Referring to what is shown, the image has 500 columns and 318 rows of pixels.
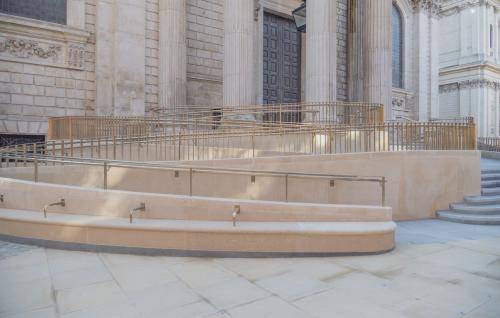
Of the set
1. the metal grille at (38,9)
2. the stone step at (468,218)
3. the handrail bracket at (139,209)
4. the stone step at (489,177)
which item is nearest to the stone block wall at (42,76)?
the metal grille at (38,9)

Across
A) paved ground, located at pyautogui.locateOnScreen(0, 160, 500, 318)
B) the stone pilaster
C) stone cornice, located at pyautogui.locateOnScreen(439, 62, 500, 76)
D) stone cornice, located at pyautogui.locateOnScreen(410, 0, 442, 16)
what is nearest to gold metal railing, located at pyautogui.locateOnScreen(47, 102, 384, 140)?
paved ground, located at pyautogui.locateOnScreen(0, 160, 500, 318)

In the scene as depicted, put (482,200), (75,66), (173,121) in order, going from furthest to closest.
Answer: (75,66) → (173,121) → (482,200)

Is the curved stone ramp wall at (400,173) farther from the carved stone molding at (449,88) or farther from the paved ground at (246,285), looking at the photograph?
the carved stone molding at (449,88)

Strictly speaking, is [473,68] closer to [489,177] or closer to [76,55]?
[489,177]

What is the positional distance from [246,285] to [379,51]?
55.5 ft

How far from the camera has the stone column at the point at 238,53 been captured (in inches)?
551

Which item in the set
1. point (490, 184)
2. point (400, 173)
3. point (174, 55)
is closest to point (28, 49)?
point (174, 55)

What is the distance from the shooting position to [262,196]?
27.1 ft

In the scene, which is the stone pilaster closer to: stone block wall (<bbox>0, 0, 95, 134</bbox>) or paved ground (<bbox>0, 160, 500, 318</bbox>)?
stone block wall (<bbox>0, 0, 95, 134</bbox>)

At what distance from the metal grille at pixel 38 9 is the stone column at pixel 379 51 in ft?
47.9

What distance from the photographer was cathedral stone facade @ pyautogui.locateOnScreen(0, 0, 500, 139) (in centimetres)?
1304

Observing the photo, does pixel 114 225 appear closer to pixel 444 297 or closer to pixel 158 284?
pixel 158 284

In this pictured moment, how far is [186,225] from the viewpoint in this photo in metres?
5.45

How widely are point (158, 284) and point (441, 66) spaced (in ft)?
166
